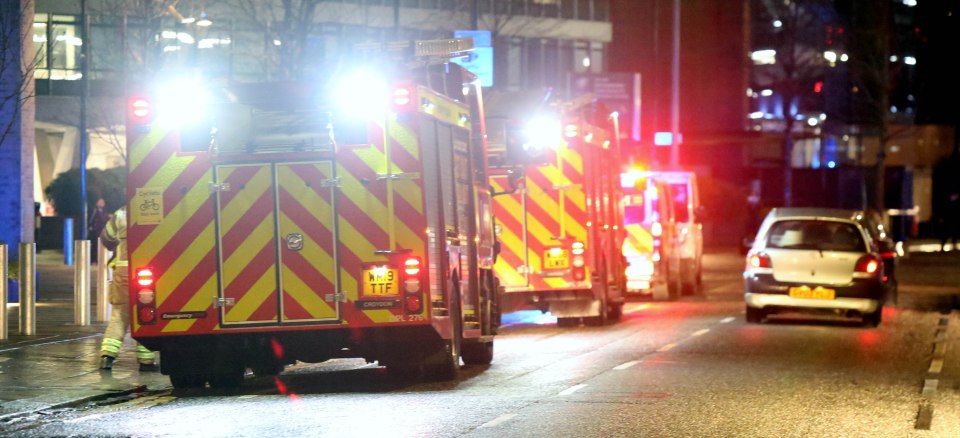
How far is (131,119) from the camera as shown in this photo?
41.6ft

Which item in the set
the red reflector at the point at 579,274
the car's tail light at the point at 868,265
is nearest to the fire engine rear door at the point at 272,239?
the red reflector at the point at 579,274

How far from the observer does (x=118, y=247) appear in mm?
14742

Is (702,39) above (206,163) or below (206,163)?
above

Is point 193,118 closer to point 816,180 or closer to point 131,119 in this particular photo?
point 131,119

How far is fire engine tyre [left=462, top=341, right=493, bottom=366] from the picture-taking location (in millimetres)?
14995

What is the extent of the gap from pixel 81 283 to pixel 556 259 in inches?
240

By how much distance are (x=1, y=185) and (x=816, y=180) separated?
53656 mm

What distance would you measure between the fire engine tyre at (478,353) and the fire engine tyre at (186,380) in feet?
8.99

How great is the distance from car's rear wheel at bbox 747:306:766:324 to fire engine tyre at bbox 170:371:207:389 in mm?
9495

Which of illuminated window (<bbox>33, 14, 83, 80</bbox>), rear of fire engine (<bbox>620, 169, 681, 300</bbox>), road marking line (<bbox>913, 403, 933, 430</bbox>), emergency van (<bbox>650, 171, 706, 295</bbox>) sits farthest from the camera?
illuminated window (<bbox>33, 14, 83, 80</bbox>)

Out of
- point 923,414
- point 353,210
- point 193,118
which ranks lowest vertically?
point 923,414

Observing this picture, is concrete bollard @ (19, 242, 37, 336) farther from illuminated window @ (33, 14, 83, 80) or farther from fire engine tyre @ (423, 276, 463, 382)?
illuminated window @ (33, 14, 83, 80)

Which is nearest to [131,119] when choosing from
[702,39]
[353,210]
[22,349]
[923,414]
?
[353,210]

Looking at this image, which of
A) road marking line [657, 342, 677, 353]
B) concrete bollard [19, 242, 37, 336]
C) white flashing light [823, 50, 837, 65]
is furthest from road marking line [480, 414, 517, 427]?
white flashing light [823, 50, 837, 65]
